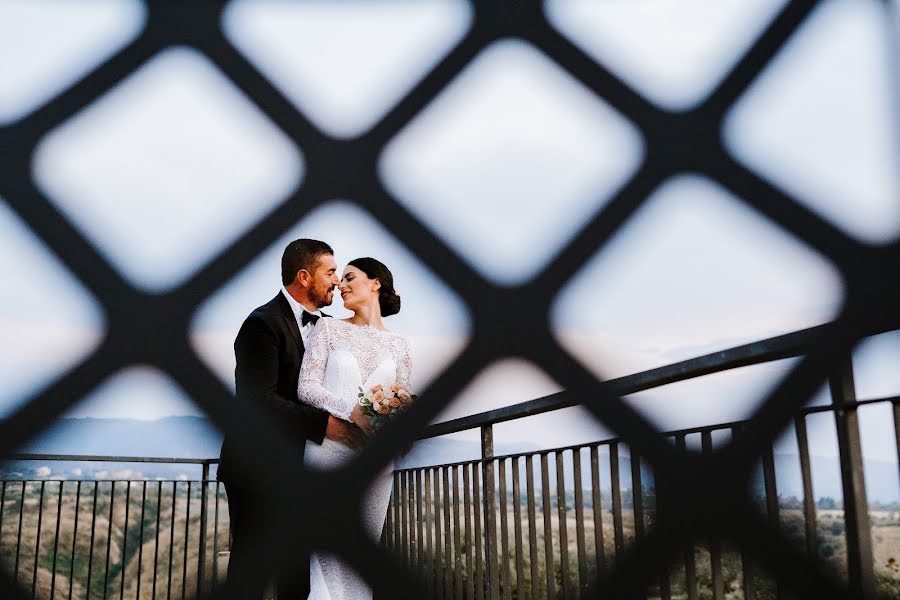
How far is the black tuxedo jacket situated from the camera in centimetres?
52

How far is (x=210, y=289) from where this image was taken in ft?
1.46

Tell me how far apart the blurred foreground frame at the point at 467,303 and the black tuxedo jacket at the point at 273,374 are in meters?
0.05

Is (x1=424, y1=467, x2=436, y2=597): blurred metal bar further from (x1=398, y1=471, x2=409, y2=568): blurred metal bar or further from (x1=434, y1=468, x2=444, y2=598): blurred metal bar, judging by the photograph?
(x1=398, y1=471, x2=409, y2=568): blurred metal bar

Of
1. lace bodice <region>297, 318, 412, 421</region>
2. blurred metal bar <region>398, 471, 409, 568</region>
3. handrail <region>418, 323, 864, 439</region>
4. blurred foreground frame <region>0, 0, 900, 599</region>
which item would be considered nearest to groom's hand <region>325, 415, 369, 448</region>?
handrail <region>418, 323, 864, 439</region>

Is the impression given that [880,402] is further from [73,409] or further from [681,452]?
[73,409]

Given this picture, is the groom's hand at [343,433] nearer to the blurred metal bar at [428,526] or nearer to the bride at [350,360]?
the bride at [350,360]

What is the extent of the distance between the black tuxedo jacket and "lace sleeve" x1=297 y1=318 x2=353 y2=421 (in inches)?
1.9

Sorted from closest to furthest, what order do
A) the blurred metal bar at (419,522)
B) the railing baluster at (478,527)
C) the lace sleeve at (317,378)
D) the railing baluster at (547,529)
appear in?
the lace sleeve at (317,378) < the railing baluster at (547,529) < the railing baluster at (478,527) < the blurred metal bar at (419,522)

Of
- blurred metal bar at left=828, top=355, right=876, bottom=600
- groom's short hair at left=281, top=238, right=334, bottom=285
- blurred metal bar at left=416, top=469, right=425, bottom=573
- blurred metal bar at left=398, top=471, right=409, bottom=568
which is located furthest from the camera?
blurred metal bar at left=398, top=471, right=409, bottom=568

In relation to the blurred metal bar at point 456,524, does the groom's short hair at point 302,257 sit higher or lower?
higher

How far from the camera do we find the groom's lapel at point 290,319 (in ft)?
3.85

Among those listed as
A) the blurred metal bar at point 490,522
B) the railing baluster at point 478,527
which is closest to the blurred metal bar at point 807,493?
the blurred metal bar at point 490,522

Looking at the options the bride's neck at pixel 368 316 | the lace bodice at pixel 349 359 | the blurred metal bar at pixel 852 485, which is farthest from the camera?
the bride's neck at pixel 368 316

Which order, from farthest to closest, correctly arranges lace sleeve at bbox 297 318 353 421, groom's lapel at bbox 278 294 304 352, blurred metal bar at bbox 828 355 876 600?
1. lace sleeve at bbox 297 318 353 421
2. groom's lapel at bbox 278 294 304 352
3. blurred metal bar at bbox 828 355 876 600
